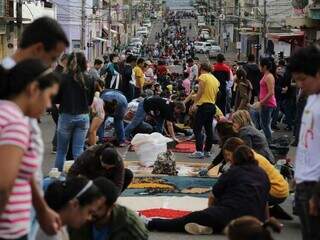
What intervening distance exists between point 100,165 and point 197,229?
4.16ft

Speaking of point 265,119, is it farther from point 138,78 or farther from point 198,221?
point 198,221

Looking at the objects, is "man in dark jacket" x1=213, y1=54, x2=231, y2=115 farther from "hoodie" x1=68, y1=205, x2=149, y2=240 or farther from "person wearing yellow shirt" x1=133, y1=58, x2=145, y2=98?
"hoodie" x1=68, y1=205, x2=149, y2=240

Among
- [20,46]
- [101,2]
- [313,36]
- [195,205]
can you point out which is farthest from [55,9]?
[20,46]

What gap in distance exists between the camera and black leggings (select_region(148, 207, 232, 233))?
717 cm

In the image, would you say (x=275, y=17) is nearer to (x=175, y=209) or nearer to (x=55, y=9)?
(x=55, y=9)

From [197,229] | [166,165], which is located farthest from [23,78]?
[166,165]

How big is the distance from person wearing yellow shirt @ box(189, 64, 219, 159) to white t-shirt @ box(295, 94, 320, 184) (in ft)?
24.1

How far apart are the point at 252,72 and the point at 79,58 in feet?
26.5

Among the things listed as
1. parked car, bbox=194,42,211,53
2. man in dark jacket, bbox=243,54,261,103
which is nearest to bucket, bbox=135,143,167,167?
man in dark jacket, bbox=243,54,261,103

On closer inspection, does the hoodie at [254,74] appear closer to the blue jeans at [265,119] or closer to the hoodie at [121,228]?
the blue jeans at [265,119]

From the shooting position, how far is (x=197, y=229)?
24.2 feet

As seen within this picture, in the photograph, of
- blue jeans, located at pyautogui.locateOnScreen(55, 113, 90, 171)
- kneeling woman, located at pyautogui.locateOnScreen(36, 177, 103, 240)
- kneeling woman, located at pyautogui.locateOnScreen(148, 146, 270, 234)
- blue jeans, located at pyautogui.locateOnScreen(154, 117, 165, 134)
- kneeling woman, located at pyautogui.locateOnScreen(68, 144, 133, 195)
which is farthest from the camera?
blue jeans, located at pyautogui.locateOnScreen(154, 117, 165, 134)

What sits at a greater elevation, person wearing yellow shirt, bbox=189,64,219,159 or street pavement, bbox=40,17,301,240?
person wearing yellow shirt, bbox=189,64,219,159

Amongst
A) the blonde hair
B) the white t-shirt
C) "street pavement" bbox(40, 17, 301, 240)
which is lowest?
"street pavement" bbox(40, 17, 301, 240)
